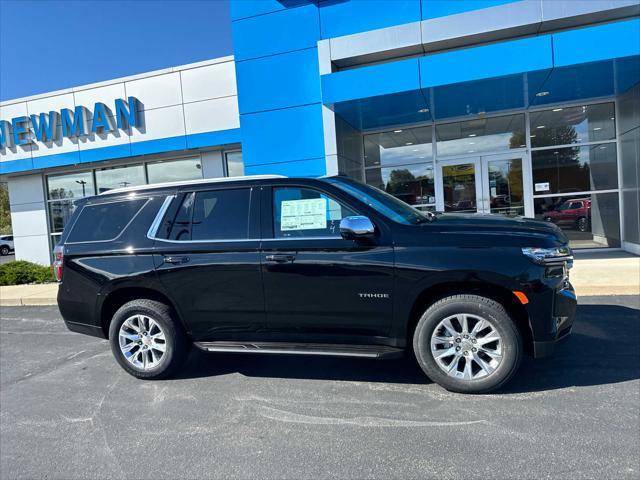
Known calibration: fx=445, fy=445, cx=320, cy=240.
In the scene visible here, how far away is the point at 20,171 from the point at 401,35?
43.6ft

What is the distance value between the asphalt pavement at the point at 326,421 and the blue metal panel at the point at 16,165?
11.9 metres

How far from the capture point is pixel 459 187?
38.6ft

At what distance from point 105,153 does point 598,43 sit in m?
13.0

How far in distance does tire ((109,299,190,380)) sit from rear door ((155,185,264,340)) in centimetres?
20

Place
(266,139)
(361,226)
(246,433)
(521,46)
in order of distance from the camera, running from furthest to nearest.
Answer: (266,139), (521,46), (361,226), (246,433)

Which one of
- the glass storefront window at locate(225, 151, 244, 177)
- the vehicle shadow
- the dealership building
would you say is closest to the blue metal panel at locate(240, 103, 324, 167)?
the dealership building

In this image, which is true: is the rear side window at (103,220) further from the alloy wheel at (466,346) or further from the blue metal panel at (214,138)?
the blue metal panel at (214,138)

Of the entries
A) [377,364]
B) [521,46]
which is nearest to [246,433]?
[377,364]

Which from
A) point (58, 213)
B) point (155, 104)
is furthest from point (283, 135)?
point (58, 213)

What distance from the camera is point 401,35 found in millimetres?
9523

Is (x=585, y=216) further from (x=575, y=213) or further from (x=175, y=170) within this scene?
(x=175, y=170)

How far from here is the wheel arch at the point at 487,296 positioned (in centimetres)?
376

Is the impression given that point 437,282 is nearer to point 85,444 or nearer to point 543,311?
point 543,311

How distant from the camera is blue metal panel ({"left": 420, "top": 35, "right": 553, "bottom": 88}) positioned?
315 inches
